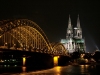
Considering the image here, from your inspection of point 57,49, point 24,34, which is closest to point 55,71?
point 24,34

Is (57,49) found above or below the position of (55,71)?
above

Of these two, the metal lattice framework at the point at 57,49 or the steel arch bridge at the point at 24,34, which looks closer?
the steel arch bridge at the point at 24,34

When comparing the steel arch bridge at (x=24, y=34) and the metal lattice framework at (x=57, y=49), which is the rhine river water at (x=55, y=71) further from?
the metal lattice framework at (x=57, y=49)

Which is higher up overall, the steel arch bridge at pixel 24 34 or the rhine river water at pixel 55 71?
the steel arch bridge at pixel 24 34

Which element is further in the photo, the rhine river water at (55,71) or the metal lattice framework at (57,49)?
the metal lattice framework at (57,49)

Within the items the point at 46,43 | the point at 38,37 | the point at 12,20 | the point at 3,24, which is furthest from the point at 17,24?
the point at 46,43

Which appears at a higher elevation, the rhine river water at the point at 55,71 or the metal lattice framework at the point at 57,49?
the metal lattice framework at the point at 57,49

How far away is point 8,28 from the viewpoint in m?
58.7

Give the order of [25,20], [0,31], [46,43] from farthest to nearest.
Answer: [46,43] → [25,20] → [0,31]

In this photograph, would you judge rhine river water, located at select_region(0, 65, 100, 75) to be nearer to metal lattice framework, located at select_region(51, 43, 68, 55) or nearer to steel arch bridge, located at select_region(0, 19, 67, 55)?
steel arch bridge, located at select_region(0, 19, 67, 55)

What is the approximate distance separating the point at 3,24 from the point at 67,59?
80993 millimetres

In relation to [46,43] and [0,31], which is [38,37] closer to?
[46,43]

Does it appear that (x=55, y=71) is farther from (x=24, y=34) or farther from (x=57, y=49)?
(x=57, y=49)

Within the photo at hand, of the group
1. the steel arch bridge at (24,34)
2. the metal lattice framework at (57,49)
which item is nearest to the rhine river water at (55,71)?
the steel arch bridge at (24,34)
